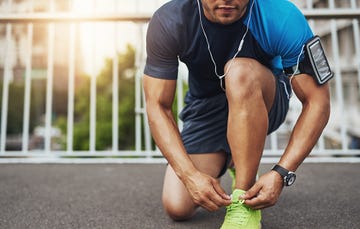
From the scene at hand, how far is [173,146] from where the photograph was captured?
1158mm

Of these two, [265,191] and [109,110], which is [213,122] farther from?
[109,110]

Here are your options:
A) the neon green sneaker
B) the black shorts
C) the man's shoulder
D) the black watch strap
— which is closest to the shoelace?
the neon green sneaker

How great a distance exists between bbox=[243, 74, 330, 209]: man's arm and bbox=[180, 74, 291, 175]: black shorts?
0.29 metres

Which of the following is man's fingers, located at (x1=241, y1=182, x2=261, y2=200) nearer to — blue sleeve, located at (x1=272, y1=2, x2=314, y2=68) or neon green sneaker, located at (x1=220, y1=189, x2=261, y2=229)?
neon green sneaker, located at (x1=220, y1=189, x2=261, y2=229)

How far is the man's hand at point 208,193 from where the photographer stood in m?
1.06

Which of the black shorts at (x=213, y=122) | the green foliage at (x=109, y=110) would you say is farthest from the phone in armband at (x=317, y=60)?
the green foliage at (x=109, y=110)

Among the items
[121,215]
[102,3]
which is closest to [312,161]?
[121,215]

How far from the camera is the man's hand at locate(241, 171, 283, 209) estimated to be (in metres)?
1.05

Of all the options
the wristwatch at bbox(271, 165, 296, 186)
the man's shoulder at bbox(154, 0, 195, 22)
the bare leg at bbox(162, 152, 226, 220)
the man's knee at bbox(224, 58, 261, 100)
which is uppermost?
the man's shoulder at bbox(154, 0, 195, 22)

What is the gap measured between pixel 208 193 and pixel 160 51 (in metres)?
0.48

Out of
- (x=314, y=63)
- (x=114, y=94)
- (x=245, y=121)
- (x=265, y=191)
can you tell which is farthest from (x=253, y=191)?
(x=114, y=94)

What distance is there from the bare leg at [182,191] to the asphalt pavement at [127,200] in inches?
1.5

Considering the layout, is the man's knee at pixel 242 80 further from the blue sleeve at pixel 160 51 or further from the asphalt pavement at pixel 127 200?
the asphalt pavement at pixel 127 200

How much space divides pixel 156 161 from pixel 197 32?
1.69 m
